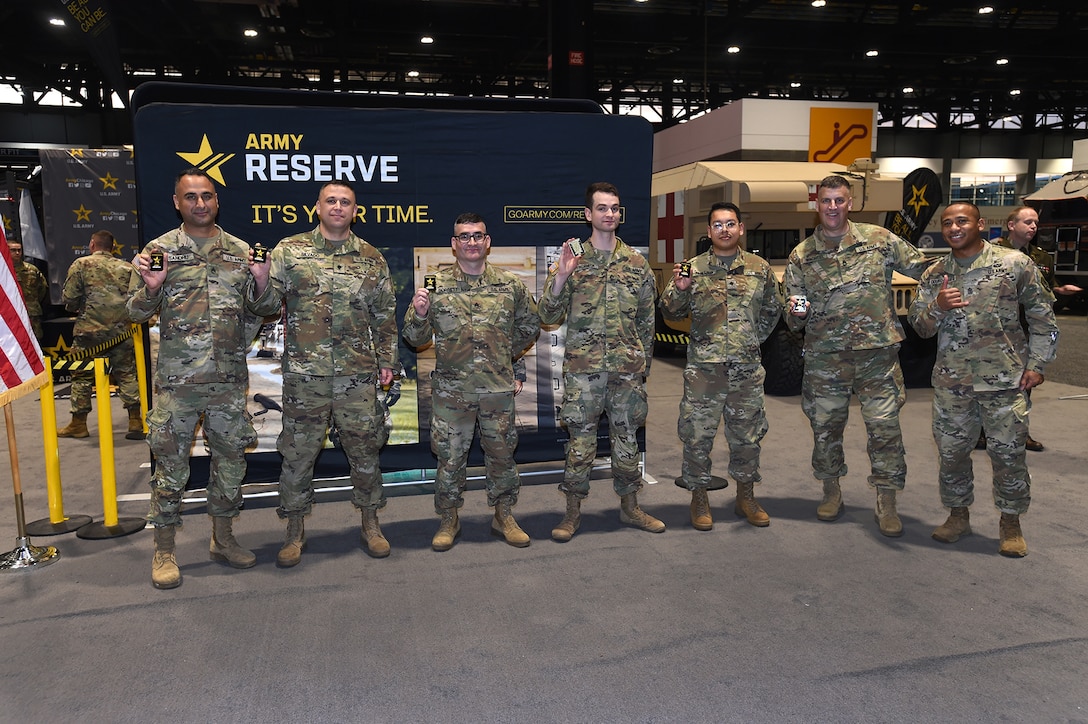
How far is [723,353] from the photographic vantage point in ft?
13.5

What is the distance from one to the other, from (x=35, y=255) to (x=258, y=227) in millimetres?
8027

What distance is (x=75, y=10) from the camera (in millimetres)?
7141

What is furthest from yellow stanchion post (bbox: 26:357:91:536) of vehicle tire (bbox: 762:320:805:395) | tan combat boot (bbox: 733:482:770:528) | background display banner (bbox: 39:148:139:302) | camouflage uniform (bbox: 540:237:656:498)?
vehicle tire (bbox: 762:320:805:395)

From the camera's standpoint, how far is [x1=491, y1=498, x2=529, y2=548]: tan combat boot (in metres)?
4.03

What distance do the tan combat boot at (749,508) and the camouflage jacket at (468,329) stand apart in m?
1.54

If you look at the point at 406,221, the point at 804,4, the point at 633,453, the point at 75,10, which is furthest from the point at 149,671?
the point at 804,4

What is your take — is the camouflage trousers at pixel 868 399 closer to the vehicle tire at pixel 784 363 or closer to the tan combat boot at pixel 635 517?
the tan combat boot at pixel 635 517

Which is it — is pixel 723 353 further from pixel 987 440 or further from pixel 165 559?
pixel 165 559

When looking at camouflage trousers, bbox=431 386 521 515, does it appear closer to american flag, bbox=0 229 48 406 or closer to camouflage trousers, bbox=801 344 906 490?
camouflage trousers, bbox=801 344 906 490

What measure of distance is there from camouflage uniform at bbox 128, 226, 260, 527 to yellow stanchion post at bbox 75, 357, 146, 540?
0.81m

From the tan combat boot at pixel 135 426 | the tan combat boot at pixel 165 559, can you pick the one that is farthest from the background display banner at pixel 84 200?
the tan combat boot at pixel 165 559

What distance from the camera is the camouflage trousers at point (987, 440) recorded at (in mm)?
3756

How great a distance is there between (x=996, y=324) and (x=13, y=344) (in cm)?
490

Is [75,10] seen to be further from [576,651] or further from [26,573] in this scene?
[576,651]
